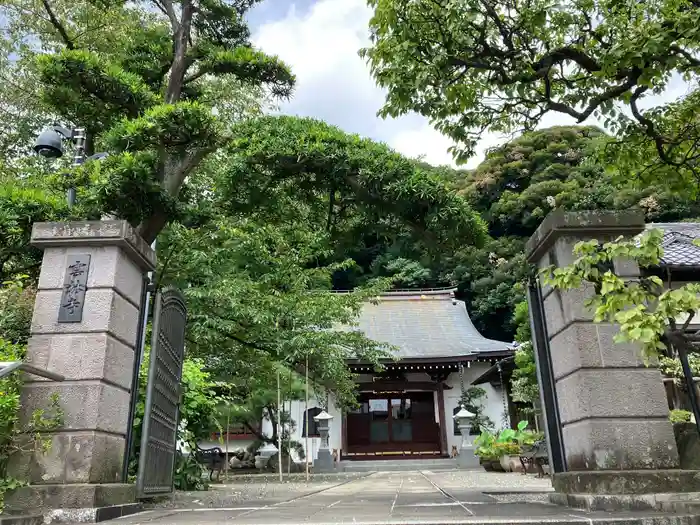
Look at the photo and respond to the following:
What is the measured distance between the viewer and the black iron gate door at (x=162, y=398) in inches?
162

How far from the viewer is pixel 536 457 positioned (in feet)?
30.8

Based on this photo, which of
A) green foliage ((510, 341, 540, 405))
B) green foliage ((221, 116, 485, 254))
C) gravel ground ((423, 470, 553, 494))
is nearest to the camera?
green foliage ((221, 116, 485, 254))

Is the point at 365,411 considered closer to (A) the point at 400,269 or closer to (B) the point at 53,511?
(A) the point at 400,269

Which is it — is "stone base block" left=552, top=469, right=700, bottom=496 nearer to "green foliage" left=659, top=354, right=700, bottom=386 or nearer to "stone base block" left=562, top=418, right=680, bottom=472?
"stone base block" left=562, top=418, right=680, bottom=472

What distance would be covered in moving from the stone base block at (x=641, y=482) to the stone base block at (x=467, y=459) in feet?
40.0

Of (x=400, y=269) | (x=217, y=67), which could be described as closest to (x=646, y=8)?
(x=217, y=67)

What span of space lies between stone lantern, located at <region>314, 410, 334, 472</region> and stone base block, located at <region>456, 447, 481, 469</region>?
384cm

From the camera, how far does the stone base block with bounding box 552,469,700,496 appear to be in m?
3.42

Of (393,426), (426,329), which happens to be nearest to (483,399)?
(393,426)

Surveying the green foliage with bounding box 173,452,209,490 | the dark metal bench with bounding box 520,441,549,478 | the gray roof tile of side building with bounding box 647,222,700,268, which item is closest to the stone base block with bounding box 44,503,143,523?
the green foliage with bounding box 173,452,209,490

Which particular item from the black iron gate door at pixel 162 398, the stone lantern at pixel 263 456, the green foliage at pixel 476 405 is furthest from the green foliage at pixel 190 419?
the green foliage at pixel 476 405

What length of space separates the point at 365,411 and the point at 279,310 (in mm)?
11037

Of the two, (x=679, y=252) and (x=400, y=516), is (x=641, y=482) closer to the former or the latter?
(x=400, y=516)

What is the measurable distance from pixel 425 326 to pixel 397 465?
20.1 ft
